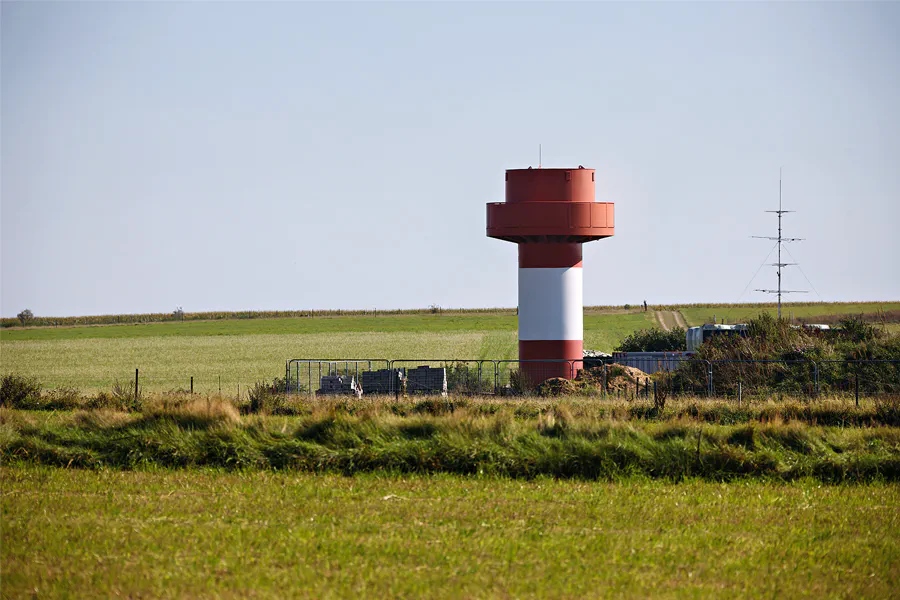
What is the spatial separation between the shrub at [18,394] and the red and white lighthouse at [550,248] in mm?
14394

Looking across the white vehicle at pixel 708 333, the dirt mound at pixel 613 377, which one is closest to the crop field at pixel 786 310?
the white vehicle at pixel 708 333

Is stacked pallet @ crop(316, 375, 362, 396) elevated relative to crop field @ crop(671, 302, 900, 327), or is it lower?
lower

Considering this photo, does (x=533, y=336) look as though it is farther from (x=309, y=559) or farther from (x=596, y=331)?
(x=596, y=331)

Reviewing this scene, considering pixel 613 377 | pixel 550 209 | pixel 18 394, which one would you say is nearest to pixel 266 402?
pixel 18 394

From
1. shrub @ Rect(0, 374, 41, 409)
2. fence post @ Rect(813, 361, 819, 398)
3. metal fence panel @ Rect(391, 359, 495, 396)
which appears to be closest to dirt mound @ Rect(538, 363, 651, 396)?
metal fence panel @ Rect(391, 359, 495, 396)

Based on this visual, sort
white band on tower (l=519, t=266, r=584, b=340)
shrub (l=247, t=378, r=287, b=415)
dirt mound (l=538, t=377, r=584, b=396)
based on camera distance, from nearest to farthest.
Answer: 1. shrub (l=247, t=378, r=287, b=415)
2. dirt mound (l=538, t=377, r=584, b=396)
3. white band on tower (l=519, t=266, r=584, b=340)

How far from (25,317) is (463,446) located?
10305 cm

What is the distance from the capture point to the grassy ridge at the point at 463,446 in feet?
59.9

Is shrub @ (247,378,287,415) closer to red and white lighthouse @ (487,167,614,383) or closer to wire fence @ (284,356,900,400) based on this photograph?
wire fence @ (284,356,900,400)

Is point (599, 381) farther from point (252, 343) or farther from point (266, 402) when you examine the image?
point (252, 343)

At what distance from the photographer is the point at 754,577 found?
1193cm

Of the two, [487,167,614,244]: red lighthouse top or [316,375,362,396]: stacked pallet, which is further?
[487,167,614,244]: red lighthouse top

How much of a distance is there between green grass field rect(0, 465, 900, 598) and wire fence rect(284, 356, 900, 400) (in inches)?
530

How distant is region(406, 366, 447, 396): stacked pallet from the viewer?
3356 cm
